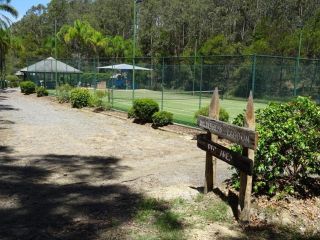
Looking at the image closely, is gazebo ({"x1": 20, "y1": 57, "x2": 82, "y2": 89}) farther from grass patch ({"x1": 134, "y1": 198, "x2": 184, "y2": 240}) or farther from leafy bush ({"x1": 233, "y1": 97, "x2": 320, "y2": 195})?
leafy bush ({"x1": 233, "y1": 97, "x2": 320, "y2": 195})

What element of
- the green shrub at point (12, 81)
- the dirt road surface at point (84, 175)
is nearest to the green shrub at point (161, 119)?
the dirt road surface at point (84, 175)

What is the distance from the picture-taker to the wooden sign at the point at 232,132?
5.27m

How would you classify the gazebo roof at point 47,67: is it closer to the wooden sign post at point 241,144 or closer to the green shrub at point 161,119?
the green shrub at point 161,119

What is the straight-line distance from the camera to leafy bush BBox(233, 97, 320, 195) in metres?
5.97

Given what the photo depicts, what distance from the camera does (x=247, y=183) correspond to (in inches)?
219

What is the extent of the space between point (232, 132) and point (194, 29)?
203ft

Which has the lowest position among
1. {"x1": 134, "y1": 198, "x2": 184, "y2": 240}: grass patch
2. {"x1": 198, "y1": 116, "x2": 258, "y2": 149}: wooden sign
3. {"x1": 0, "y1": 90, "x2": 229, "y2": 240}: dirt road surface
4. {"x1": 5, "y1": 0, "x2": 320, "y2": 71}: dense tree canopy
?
{"x1": 0, "y1": 90, "x2": 229, "y2": 240}: dirt road surface

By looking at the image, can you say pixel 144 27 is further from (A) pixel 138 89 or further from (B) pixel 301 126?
(B) pixel 301 126

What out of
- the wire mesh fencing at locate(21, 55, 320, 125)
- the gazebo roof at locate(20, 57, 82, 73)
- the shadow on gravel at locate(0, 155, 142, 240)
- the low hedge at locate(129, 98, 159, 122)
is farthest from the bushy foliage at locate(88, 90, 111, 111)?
the gazebo roof at locate(20, 57, 82, 73)

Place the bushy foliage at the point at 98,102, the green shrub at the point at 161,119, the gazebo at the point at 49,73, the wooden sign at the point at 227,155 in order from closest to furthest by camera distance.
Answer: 1. the wooden sign at the point at 227,155
2. the green shrub at the point at 161,119
3. the bushy foliage at the point at 98,102
4. the gazebo at the point at 49,73

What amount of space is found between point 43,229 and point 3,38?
44.5 metres

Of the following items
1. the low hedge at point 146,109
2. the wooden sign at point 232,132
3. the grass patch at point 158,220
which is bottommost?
the grass patch at point 158,220

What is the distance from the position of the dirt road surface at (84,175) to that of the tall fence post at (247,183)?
47.4 inches

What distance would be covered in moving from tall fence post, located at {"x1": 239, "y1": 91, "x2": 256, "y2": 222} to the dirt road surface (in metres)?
1.20
